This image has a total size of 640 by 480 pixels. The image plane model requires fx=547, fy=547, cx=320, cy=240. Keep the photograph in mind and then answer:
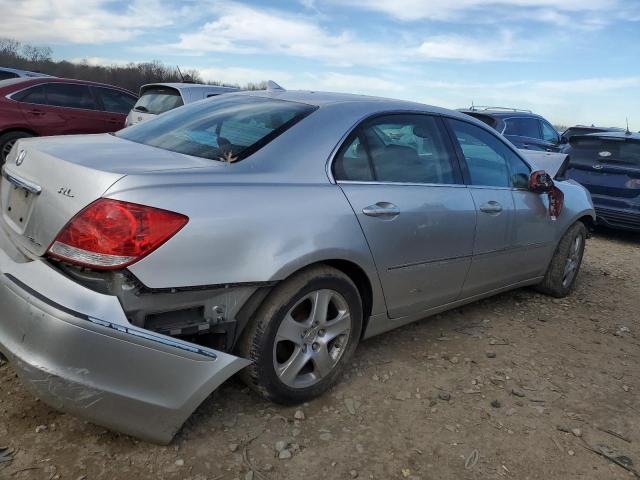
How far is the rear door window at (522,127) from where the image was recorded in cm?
977

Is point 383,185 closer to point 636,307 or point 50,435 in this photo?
point 50,435

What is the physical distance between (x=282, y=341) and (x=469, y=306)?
7.26 feet

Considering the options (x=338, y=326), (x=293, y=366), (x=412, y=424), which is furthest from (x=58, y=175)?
(x=412, y=424)

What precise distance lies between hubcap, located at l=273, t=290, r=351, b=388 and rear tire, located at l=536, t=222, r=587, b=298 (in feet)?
8.19

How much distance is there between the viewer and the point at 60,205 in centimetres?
216

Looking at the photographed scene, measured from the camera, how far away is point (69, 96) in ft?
29.0

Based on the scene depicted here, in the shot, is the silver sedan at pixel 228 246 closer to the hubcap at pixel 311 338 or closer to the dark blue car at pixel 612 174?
the hubcap at pixel 311 338

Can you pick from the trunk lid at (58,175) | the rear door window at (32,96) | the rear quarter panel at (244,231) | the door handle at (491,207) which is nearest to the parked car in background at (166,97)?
the rear door window at (32,96)

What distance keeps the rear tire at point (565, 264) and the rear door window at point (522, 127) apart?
5228 mm

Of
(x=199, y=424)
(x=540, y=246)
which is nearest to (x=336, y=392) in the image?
(x=199, y=424)

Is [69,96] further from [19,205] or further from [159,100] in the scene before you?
[19,205]

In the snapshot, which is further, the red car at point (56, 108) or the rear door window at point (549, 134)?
the rear door window at point (549, 134)

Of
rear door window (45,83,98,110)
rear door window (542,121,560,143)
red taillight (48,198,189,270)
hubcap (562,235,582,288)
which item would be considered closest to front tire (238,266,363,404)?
red taillight (48,198,189,270)

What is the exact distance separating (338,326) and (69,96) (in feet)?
25.7
